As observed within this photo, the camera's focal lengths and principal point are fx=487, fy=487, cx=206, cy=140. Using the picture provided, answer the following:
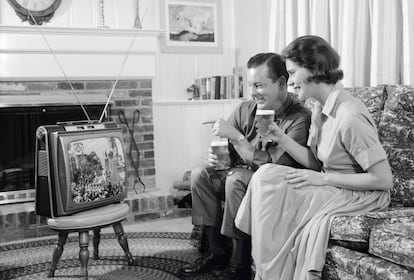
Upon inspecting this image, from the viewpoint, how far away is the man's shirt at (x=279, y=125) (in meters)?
2.28

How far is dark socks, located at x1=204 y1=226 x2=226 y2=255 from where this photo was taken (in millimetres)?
2492

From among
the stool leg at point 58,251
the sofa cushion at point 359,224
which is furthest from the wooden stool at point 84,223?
the sofa cushion at point 359,224

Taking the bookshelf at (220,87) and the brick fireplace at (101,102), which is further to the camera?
the bookshelf at (220,87)

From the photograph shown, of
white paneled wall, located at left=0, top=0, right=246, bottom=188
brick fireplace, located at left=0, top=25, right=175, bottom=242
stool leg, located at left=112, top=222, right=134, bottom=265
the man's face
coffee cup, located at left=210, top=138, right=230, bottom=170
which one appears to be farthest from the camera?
white paneled wall, located at left=0, top=0, right=246, bottom=188

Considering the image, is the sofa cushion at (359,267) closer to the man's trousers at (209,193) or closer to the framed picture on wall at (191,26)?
the man's trousers at (209,193)

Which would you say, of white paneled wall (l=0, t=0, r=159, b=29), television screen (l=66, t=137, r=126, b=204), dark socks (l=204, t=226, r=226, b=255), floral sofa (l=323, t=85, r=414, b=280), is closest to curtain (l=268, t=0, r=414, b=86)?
floral sofa (l=323, t=85, r=414, b=280)

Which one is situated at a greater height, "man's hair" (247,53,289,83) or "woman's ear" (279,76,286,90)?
"man's hair" (247,53,289,83)

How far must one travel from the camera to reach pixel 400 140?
2219mm

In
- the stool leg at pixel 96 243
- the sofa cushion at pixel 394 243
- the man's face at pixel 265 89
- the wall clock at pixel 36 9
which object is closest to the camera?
the sofa cushion at pixel 394 243

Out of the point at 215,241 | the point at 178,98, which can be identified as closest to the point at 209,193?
the point at 215,241

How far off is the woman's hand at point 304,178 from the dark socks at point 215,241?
661 millimetres

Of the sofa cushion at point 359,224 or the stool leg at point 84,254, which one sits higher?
the sofa cushion at point 359,224

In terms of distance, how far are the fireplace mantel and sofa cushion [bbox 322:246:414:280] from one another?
261cm

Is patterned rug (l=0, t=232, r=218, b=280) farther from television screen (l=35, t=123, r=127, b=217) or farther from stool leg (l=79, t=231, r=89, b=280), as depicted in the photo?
television screen (l=35, t=123, r=127, b=217)
